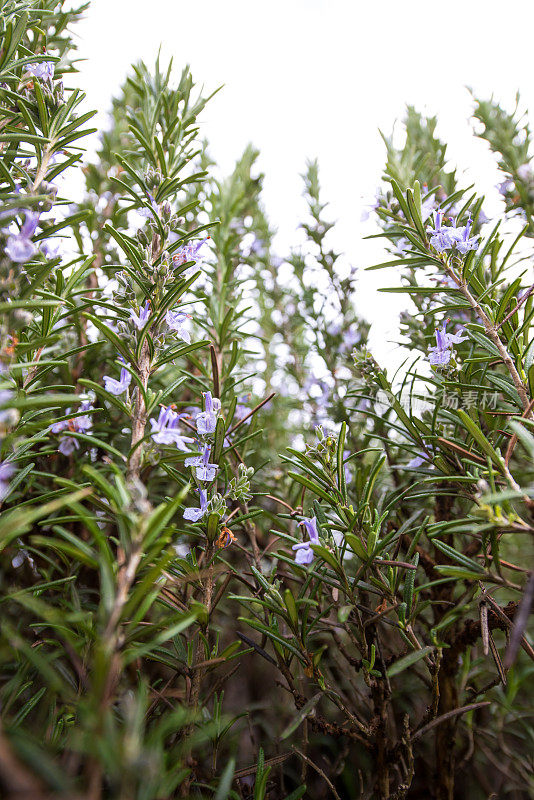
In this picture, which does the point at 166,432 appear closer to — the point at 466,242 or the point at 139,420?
the point at 139,420

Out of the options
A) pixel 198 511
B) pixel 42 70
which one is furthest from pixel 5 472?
pixel 42 70

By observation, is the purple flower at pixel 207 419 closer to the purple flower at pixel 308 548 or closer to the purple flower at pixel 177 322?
the purple flower at pixel 177 322

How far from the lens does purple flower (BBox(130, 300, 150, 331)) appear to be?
2.80 ft

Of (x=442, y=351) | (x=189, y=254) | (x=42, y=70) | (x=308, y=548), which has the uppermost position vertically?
(x=42, y=70)

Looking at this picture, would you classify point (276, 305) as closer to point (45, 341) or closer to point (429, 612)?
point (429, 612)

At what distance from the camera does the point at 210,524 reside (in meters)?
0.83

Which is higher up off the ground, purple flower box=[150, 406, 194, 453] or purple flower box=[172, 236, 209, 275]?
purple flower box=[172, 236, 209, 275]

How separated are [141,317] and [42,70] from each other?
58 centimetres

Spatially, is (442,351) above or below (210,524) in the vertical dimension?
above

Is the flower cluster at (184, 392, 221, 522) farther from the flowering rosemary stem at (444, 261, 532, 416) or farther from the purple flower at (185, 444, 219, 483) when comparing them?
the flowering rosemary stem at (444, 261, 532, 416)

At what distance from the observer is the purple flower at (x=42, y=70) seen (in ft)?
3.10

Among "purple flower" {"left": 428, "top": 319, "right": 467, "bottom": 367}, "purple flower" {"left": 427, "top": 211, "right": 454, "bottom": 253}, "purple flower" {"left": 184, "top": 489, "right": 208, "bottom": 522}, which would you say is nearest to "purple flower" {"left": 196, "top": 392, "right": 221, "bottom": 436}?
"purple flower" {"left": 184, "top": 489, "right": 208, "bottom": 522}

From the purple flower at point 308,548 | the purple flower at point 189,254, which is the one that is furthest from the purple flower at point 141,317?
the purple flower at point 308,548

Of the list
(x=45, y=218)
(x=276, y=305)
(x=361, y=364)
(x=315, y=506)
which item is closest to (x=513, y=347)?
(x=361, y=364)
